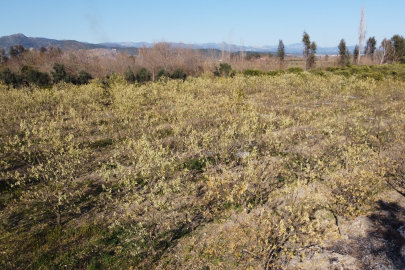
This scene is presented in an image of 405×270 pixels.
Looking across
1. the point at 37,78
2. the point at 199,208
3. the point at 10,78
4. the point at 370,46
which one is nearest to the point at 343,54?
the point at 370,46

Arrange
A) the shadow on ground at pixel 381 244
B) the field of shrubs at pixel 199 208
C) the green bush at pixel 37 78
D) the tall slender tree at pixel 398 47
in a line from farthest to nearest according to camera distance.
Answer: the tall slender tree at pixel 398 47, the green bush at pixel 37 78, the field of shrubs at pixel 199 208, the shadow on ground at pixel 381 244

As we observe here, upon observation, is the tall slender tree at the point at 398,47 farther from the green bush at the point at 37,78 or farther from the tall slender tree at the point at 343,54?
the green bush at the point at 37,78

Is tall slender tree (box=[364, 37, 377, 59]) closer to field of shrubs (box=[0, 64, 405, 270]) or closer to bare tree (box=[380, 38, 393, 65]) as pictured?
bare tree (box=[380, 38, 393, 65])

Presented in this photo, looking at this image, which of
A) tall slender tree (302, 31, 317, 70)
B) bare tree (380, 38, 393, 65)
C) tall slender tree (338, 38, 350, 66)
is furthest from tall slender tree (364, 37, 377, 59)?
tall slender tree (302, 31, 317, 70)

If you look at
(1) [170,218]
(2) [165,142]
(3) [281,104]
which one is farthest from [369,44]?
(1) [170,218]

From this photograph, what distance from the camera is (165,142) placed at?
43.6 feet

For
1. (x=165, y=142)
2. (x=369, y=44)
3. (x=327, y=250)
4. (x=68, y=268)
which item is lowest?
(x=68, y=268)

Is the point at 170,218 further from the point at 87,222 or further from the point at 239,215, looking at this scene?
the point at 87,222

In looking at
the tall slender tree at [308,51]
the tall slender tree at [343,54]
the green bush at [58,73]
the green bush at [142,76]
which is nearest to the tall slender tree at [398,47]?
the tall slender tree at [343,54]

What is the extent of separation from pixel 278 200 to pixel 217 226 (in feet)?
7.80

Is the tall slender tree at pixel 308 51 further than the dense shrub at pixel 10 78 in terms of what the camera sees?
Yes

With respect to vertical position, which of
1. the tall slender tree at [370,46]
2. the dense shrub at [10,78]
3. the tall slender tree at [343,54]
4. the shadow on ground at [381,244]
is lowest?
the shadow on ground at [381,244]

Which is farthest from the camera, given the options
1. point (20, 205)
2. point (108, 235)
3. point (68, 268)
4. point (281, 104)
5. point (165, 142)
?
point (281, 104)

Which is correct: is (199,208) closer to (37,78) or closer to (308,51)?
(37,78)
